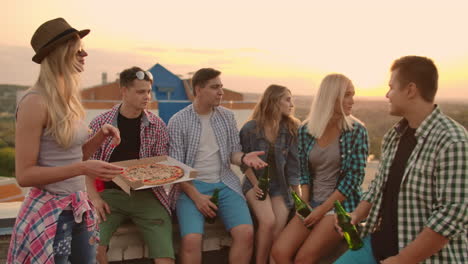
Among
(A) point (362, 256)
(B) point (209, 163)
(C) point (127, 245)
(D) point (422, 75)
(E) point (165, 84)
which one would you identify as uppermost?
(D) point (422, 75)

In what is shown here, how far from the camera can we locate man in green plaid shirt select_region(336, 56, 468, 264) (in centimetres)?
197

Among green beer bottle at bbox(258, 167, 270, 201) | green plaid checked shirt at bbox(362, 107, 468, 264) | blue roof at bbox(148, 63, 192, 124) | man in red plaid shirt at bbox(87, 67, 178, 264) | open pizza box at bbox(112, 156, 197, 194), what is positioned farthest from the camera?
blue roof at bbox(148, 63, 192, 124)

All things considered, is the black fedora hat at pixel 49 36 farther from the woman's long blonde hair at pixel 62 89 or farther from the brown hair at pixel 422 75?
the brown hair at pixel 422 75

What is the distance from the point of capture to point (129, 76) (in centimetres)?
363

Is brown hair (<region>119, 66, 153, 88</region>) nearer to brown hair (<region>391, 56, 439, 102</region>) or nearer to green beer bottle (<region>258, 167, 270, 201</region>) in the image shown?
green beer bottle (<region>258, 167, 270, 201</region>)

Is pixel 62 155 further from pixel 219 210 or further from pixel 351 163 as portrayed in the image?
pixel 351 163

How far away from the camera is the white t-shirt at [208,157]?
3779 mm

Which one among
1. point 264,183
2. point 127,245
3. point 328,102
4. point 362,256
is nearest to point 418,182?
point 362,256

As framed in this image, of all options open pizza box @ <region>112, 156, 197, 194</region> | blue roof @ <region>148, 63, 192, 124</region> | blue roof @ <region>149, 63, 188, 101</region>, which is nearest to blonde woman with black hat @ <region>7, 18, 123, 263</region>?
open pizza box @ <region>112, 156, 197, 194</region>

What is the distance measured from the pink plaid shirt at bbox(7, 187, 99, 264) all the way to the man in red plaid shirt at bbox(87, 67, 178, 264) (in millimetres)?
1105

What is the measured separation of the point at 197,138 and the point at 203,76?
2.03ft

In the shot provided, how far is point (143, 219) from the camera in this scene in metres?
3.27

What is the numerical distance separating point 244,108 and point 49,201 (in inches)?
A: 1034

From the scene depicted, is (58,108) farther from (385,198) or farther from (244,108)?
(244,108)
